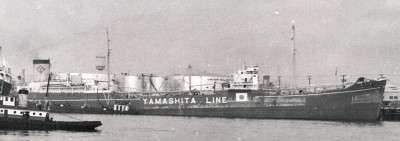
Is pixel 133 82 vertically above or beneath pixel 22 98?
above

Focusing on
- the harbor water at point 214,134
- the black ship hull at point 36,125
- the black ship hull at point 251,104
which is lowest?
the harbor water at point 214,134

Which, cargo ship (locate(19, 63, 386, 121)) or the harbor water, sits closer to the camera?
the harbor water

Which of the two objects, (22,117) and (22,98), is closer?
(22,117)

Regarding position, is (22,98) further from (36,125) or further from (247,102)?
(247,102)

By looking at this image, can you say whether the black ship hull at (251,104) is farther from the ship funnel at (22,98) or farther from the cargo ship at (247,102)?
the ship funnel at (22,98)

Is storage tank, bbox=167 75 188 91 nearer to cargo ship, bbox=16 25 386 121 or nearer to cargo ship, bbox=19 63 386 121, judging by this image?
cargo ship, bbox=16 25 386 121

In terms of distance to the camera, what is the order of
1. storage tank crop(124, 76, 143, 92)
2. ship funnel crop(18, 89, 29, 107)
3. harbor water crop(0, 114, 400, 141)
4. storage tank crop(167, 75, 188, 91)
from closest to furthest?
harbor water crop(0, 114, 400, 141) → ship funnel crop(18, 89, 29, 107) → storage tank crop(124, 76, 143, 92) → storage tank crop(167, 75, 188, 91)

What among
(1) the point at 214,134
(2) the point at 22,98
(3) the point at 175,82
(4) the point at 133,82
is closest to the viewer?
(2) the point at 22,98

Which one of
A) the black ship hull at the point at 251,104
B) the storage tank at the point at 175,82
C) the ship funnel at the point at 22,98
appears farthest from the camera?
the storage tank at the point at 175,82

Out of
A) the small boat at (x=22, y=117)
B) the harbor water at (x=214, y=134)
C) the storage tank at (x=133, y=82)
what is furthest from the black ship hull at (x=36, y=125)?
the storage tank at (x=133, y=82)

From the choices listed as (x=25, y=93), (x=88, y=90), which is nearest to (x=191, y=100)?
(x=88, y=90)

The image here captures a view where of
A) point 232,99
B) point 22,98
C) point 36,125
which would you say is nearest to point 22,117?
point 36,125

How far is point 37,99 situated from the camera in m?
82.7

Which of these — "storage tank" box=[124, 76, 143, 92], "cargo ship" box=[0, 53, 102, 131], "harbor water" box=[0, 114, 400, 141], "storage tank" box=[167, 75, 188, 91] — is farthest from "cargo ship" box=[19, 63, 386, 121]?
"cargo ship" box=[0, 53, 102, 131]
